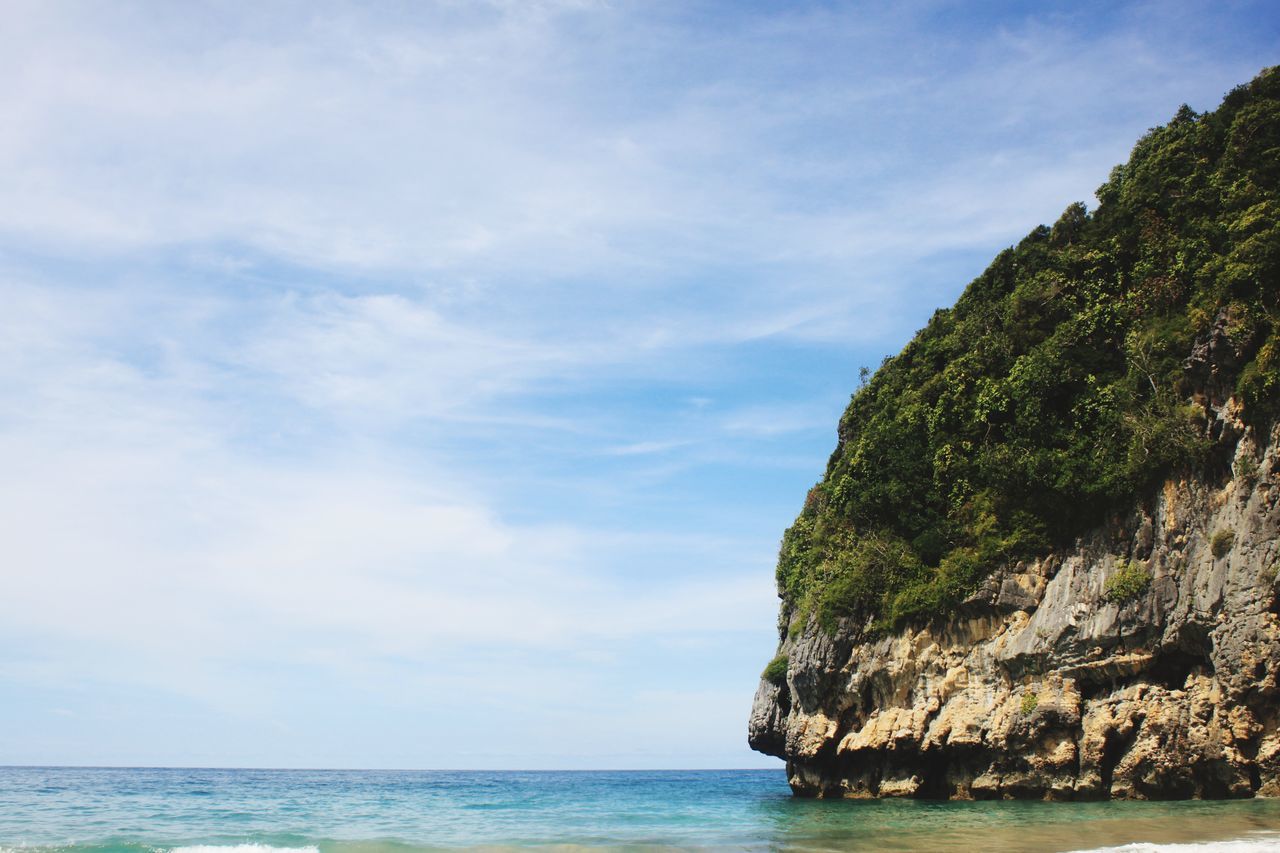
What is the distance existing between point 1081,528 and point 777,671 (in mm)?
15837

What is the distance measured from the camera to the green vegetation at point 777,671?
122 ft

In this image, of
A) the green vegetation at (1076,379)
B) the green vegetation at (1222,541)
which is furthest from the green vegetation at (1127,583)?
the green vegetation at (1076,379)

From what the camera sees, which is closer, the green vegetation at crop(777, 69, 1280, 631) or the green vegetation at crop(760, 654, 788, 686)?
the green vegetation at crop(777, 69, 1280, 631)

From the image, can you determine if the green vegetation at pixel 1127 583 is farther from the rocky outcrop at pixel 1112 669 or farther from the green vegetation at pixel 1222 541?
the green vegetation at pixel 1222 541

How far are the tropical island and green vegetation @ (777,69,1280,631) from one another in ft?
0.27

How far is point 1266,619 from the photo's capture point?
1859 cm

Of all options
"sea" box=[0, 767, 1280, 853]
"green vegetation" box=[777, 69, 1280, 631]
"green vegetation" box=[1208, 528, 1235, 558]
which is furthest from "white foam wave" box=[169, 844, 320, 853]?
"green vegetation" box=[1208, 528, 1235, 558]

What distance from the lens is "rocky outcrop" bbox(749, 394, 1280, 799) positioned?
63.0 feet

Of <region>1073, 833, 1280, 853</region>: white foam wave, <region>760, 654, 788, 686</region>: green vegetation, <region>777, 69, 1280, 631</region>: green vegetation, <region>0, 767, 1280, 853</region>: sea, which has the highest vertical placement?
<region>777, 69, 1280, 631</region>: green vegetation

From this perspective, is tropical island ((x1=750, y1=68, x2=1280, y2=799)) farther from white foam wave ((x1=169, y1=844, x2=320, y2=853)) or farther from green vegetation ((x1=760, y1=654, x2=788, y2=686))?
white foam wave ((x1=169, y1=844, x2=320, y2=853))

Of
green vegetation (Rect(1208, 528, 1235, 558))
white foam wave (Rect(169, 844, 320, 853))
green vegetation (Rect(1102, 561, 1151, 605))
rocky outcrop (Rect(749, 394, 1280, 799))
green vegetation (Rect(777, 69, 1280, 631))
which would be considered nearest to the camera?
white foam wave (Rect(169, 844, 320, 853))

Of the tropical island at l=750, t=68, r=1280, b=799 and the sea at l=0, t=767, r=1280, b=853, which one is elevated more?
the tropical island at l=750, t=68, r=1280, b=799

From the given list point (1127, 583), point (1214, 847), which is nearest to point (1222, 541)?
point (1127, 583)

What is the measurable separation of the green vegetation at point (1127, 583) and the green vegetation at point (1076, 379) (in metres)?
2.34
